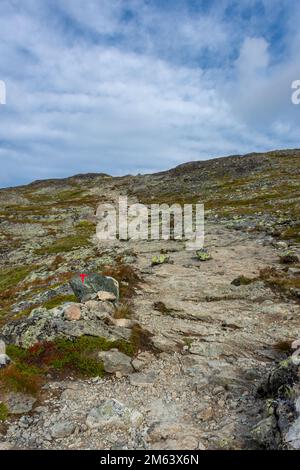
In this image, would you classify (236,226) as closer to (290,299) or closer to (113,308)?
(290,299)

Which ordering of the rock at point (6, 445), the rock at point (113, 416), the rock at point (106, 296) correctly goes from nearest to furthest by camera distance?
1. the rock at point (6, 445)
2. the rock at point (113, 416)
3. the rock at point (106, 296)

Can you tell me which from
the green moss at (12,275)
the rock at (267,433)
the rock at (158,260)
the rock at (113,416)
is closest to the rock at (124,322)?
the rock at (113,416)

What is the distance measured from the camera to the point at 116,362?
49.1ft

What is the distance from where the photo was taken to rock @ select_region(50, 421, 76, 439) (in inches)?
442

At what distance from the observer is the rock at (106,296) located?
2006 centimetres

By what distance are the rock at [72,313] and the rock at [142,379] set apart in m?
4.09

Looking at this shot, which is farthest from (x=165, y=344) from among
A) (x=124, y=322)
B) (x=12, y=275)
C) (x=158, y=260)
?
(x=12, y=275)

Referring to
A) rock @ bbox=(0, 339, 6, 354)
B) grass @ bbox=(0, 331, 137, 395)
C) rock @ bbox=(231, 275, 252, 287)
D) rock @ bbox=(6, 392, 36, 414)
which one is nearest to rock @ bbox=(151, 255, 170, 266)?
rock @ bbox=(231, 275, 252, 287)

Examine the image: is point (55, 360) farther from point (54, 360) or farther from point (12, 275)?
point (12, 275)

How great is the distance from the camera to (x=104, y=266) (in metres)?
33.4

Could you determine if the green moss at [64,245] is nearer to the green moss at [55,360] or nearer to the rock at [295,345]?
the green moss at [55,360]

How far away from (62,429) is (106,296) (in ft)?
30.2

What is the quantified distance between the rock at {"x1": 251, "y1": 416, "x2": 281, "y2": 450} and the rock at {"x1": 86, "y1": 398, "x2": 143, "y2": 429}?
3.30 metres

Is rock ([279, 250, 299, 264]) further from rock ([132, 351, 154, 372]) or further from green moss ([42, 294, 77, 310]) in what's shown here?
rock ([132, 351, 154, 372])
